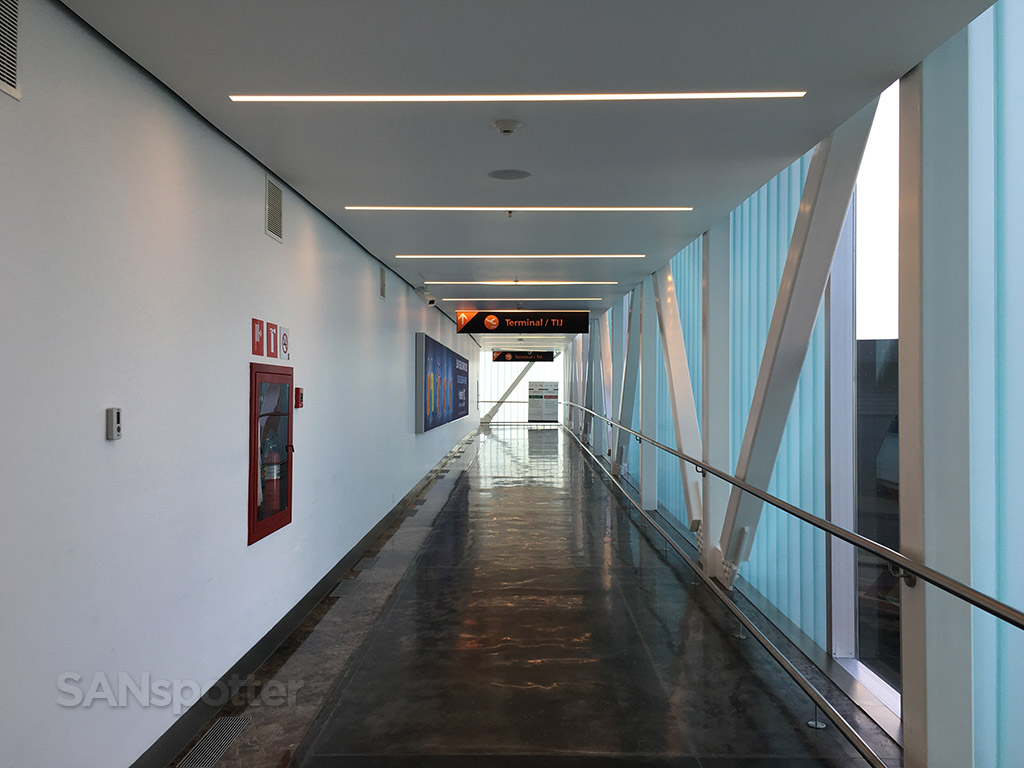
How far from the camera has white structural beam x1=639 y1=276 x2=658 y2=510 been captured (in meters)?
9.13

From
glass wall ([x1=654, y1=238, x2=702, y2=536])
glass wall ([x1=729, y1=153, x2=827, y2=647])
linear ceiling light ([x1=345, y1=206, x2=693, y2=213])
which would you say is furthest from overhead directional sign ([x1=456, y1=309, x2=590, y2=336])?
linear ceiling light ([x1=345, y1=206, x2=693, y2=213])

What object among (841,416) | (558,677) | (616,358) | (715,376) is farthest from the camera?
(616,358)

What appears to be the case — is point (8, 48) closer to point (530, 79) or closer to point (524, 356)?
point (530, 79)

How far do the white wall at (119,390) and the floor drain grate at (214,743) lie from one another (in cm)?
19

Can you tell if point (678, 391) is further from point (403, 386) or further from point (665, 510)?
point (403, 386)

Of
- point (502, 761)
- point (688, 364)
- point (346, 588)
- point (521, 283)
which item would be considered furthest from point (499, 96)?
point (521, 283)

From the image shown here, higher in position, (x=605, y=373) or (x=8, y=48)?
(x=8, y=48)

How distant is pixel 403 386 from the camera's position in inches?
363

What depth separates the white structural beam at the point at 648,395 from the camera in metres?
9.13

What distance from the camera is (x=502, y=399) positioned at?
1220 inches

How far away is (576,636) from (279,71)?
347 centimetres

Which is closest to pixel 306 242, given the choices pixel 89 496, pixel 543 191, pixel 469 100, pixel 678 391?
pixel 543 191

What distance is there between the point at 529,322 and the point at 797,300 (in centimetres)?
659

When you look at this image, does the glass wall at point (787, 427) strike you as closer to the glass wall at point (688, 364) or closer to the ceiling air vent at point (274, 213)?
the glass wall at point (688, 364)
